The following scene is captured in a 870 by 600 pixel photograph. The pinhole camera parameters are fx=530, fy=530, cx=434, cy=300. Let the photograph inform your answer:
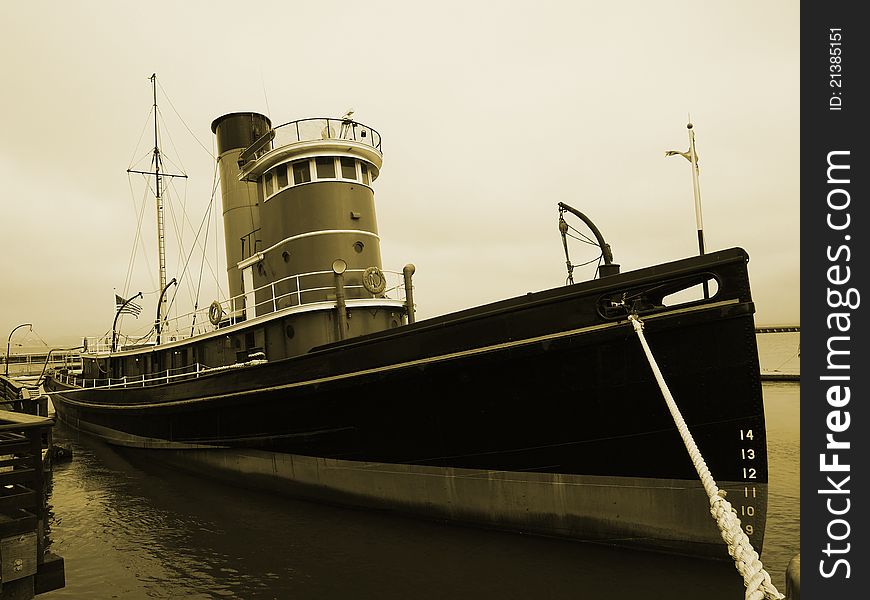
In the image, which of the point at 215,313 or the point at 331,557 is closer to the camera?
the point at 331,557

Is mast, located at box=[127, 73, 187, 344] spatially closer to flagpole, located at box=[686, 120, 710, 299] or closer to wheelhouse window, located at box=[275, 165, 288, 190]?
wheelhouse window, located at box=[275, 165, 288, 190]

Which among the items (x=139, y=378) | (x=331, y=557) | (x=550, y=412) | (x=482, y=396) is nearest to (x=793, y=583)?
(x=550, y=412)

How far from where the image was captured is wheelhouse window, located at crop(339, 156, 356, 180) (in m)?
12.9

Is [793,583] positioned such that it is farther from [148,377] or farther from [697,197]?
[148,377]

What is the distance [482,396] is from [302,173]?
7.55 m

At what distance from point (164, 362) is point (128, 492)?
459cm

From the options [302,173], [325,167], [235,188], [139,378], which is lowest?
[139,378]

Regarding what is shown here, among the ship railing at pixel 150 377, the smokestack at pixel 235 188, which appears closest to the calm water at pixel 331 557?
the ship railing at pixel 150 377

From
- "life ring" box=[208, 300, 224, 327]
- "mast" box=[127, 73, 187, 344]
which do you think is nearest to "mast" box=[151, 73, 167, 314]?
"mast" box=[127, 73, 187, 344]

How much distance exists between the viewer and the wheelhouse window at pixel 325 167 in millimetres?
12648

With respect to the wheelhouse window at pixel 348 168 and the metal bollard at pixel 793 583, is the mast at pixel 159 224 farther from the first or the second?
the metal bollard at pixel 793 583

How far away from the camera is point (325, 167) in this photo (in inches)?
500

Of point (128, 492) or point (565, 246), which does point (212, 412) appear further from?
point (565, 246)
